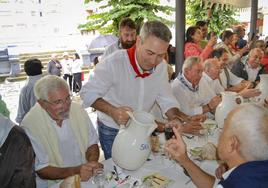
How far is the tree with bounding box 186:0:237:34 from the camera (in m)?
11.1

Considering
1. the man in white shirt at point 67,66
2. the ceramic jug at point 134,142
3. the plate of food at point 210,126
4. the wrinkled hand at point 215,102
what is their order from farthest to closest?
the man in white shirt at point 67,66 < the wrinkled hand at point 215,102 < the plate of food at point 210,126 < the ceramic jug at point 134,142

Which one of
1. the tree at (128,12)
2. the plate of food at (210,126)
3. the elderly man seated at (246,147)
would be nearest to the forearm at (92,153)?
the plate of food at (210,126)

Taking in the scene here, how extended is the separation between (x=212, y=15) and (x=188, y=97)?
913 cm

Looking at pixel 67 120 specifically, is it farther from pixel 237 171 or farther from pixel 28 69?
pixel 28 69

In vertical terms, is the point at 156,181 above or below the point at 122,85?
below

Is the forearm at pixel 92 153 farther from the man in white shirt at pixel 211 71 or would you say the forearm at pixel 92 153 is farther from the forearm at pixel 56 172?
the man in white shirt at pixel 211 71

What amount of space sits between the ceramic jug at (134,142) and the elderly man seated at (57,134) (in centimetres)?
21

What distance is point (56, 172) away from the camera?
184cm

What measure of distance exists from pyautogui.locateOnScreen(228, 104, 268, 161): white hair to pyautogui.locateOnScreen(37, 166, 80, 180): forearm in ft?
3.55

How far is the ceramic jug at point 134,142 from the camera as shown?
158 cm

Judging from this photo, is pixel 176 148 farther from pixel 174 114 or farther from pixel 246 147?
pixel 174 114

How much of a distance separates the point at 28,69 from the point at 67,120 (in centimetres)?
191

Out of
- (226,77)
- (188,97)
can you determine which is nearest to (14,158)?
(188,97)

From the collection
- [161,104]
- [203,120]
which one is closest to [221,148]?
[161,104]
